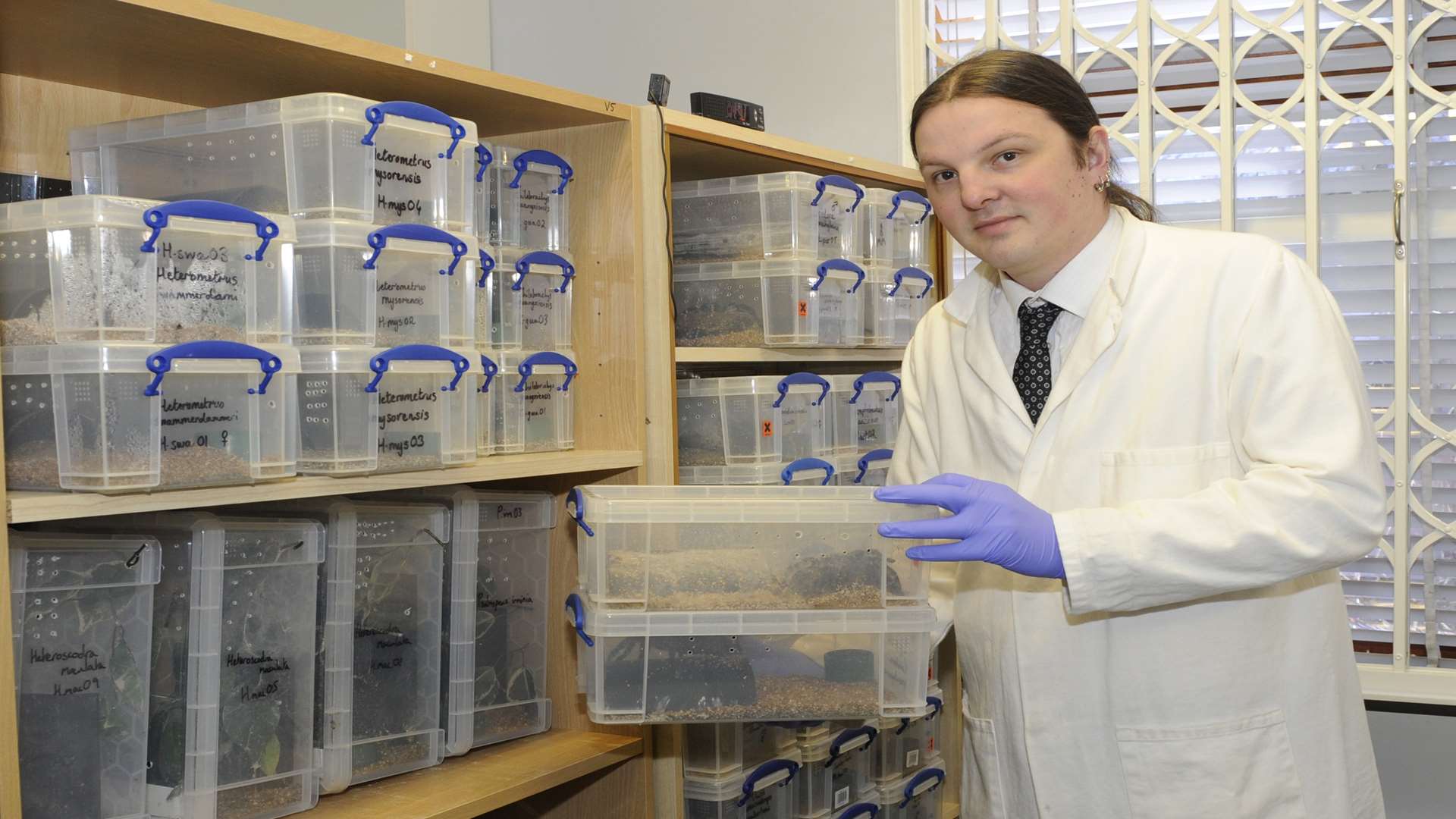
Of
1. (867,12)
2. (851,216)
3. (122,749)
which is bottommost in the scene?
(122,749)

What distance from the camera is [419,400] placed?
1.55 metres

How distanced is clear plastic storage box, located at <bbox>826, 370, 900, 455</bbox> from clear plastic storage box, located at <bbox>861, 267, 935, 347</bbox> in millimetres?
79

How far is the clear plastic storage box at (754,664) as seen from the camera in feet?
4.84

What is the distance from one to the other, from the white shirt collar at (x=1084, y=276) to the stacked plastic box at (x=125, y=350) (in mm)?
980

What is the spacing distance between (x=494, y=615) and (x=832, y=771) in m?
0.80

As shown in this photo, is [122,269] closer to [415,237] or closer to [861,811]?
[415,237]

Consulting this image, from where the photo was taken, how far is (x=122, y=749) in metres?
1.37

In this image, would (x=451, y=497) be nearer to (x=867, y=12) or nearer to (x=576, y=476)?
(x=576, y=476)

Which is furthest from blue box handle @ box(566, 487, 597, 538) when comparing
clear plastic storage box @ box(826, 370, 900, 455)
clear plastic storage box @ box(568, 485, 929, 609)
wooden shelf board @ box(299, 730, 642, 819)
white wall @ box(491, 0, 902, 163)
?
white wall @ box(491, 0, 902, 163)

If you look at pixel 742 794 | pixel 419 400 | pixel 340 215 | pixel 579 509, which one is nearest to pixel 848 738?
pixel 742 794

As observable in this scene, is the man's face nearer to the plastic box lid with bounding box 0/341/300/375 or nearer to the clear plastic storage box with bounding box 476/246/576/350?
the clear plastic storage box with bounding box 476/246/576/350

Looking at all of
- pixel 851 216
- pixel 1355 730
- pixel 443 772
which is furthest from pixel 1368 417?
pixel 443 772

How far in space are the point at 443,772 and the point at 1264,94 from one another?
6.97 ft

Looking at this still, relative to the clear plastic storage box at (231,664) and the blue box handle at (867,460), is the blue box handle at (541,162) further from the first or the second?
the blue box handle at (867,460)
